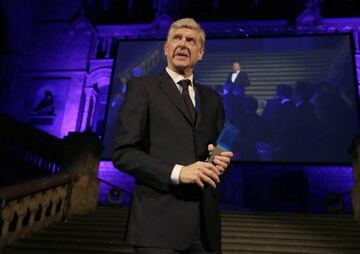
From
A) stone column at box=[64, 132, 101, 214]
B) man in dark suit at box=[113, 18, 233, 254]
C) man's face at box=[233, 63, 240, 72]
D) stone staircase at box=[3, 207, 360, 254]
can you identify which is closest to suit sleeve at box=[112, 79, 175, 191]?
man in dark suit at box=[113, 18, 233, 254]

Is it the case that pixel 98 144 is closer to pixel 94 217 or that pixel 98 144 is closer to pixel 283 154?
pixel 94 217

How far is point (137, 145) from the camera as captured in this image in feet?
4.86

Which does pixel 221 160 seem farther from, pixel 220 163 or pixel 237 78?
pixel 237 78

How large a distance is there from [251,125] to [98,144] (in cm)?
532

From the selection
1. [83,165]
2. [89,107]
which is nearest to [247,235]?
[83,165]

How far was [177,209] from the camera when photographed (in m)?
1.40

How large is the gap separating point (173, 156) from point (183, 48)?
0.47 meters

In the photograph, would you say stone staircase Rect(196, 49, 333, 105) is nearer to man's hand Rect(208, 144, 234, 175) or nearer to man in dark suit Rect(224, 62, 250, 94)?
man in dark suit Rect(224, 62, 250, 94)

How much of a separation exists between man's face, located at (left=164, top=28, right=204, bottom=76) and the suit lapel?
0.07 m

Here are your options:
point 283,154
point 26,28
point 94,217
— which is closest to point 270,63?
point 283,154

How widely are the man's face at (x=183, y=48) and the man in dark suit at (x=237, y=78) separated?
34.6 ft

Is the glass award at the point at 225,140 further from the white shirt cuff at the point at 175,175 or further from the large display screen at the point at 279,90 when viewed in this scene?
Result: the large display screen at the point at 279,90

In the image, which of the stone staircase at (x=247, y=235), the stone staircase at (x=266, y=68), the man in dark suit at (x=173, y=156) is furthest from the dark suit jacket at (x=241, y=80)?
the man in dark suit at (x=173, y=156)

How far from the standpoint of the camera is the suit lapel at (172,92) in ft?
5.07
